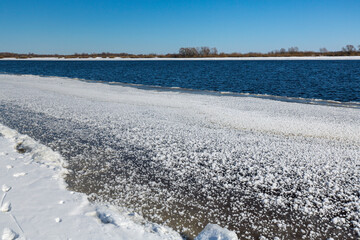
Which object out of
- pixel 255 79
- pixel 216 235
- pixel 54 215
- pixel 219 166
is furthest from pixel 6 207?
pixel 255 79

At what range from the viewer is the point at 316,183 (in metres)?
5.22

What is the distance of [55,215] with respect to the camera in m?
3.72

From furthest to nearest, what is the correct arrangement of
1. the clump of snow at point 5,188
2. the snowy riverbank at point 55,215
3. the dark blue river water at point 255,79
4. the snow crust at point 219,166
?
the dark blue river water at point 255,79, the clump of snow at point 5,188, the snow crust at point 219,166, the snowy riverbank at point 55,215

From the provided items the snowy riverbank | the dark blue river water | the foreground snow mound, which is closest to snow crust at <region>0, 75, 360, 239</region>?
the snowy riverbank

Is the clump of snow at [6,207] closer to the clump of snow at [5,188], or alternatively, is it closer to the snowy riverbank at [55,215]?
the snowy riverbank at [55,215]

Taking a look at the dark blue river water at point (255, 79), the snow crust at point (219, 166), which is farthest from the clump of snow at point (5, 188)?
the dark blue river water at point (255, 79)

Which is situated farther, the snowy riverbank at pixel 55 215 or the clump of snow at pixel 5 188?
the clump of snow at pixel 5 188

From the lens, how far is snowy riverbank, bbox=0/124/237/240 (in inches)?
131

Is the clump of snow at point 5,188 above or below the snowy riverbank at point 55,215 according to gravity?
above

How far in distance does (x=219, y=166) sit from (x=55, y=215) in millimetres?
3369

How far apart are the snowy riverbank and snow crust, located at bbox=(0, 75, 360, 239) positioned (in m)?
0.18

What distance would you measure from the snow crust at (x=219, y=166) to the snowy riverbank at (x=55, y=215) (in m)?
0.18

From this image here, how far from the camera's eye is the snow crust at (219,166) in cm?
408

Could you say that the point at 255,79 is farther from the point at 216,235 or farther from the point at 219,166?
the point at 216,235
